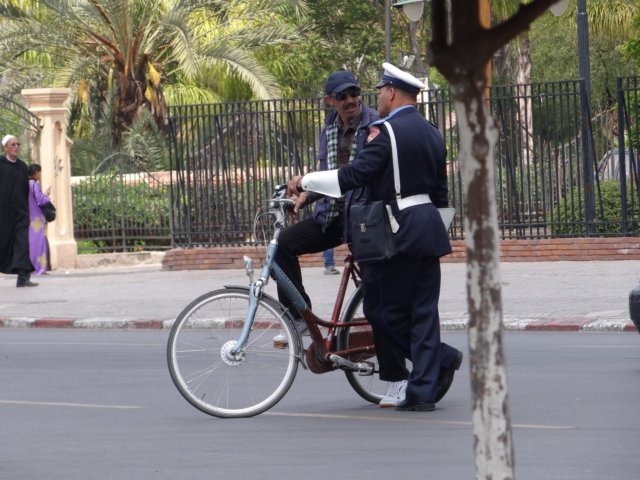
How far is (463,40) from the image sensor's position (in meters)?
3.67

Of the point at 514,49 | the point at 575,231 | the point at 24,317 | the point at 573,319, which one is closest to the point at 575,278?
the point at 575,231

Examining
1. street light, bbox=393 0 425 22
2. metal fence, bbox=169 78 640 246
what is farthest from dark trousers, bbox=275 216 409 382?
street light, bbox=393 0 425 22

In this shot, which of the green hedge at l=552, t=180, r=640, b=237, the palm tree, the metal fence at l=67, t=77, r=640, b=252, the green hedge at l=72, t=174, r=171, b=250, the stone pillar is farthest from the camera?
the palm tree

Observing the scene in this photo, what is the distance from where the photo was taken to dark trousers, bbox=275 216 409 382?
26.1 feet

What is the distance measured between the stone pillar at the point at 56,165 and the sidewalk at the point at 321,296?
195 cm

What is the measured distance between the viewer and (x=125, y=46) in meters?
29.3

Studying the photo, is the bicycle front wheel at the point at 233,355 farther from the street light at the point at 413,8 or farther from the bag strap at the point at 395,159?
the street light at the point at 413,8

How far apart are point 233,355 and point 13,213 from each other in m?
11.3

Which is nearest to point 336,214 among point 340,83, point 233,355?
point 340,83

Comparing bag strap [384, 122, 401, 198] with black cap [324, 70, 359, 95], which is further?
black cap [324, 70, 359, 95]

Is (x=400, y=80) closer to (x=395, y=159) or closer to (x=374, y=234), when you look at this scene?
(x=395, y=159)

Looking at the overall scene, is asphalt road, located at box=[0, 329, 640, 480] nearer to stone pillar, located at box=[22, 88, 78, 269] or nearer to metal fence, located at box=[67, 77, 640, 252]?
metal fence, located at box=[67, 77, 640, 252]

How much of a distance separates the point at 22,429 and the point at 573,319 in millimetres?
6290

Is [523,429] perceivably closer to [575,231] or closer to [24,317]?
[24,317]
